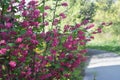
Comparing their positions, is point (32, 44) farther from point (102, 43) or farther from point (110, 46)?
point (102, 43)

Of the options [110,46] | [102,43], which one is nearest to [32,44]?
[110,46]

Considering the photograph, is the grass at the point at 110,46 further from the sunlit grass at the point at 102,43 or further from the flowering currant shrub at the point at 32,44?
the flowering currant shrub at the point at 32,44

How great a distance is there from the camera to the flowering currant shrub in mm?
4441

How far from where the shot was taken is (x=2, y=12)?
483 centimetres

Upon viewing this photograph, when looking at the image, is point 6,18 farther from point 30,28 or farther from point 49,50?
point 49,50

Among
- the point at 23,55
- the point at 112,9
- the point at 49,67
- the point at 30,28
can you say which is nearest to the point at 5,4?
the point at 30,28

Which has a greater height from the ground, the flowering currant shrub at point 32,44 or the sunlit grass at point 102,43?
the flowering currant shrub at point 32,44

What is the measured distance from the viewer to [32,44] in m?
4.75

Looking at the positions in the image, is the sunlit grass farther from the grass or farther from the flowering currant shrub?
the flowering currant shrub

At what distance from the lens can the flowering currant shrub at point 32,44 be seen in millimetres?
4441

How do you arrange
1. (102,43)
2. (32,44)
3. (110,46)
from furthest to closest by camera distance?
1. (102,43)
2. (110,46)
3. (32,44)

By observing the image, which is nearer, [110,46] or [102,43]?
[110,46]

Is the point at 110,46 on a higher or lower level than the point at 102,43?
higher

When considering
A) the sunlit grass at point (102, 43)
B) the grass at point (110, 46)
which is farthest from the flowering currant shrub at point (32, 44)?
the sunlit grass at point (102, 43)
